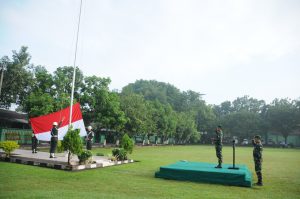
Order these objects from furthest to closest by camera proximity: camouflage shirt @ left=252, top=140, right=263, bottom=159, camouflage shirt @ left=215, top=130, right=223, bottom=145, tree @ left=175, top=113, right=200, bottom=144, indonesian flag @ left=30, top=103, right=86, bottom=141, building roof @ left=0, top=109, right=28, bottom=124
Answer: tree @ left=175, top=113, right=200, bottom=144 → building roof @ left=0, top=109, right=28, bottom=124 → indonesian flag @ left=30, top=103, right=86, bottom=141 → camouflage shirt @ left=215, top=130, right=223, bottom=145 → camouflage shirt @ left=252, top=140, right=263, bottom=159

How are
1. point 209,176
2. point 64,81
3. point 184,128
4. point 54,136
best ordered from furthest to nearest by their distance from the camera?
point 184,128
point 64,81
point 54,136
point 209,176

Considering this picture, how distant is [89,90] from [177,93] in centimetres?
6140

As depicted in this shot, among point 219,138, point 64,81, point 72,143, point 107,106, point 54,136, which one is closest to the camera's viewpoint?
point 72,143

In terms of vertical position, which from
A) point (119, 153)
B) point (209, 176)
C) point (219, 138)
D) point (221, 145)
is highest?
point (219, 138)

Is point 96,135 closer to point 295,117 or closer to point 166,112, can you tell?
point 166,112

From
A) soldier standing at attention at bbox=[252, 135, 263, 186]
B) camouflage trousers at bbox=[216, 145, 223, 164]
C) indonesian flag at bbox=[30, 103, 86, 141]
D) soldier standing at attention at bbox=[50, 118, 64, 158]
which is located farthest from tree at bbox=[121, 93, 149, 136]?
soldier standing at attention at bbox=[252, 135, 263, 186]

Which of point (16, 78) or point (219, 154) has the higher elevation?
point (16, 78)

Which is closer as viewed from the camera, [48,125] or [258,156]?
[258,156]

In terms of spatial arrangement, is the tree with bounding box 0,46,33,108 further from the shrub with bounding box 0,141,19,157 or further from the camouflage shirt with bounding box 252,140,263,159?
the camouflage shirt with bounding box 252,140,263,159

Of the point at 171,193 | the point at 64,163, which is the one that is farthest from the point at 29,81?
the point at 171,193

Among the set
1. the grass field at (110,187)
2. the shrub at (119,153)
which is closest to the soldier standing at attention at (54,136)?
the grass field at (110,187)

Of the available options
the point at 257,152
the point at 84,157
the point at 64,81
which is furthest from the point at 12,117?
the point at 257,152

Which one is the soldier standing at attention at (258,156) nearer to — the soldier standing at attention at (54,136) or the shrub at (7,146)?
the soldier standing at attention at (54,136)

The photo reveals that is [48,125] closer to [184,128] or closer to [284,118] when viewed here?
[184,128]
